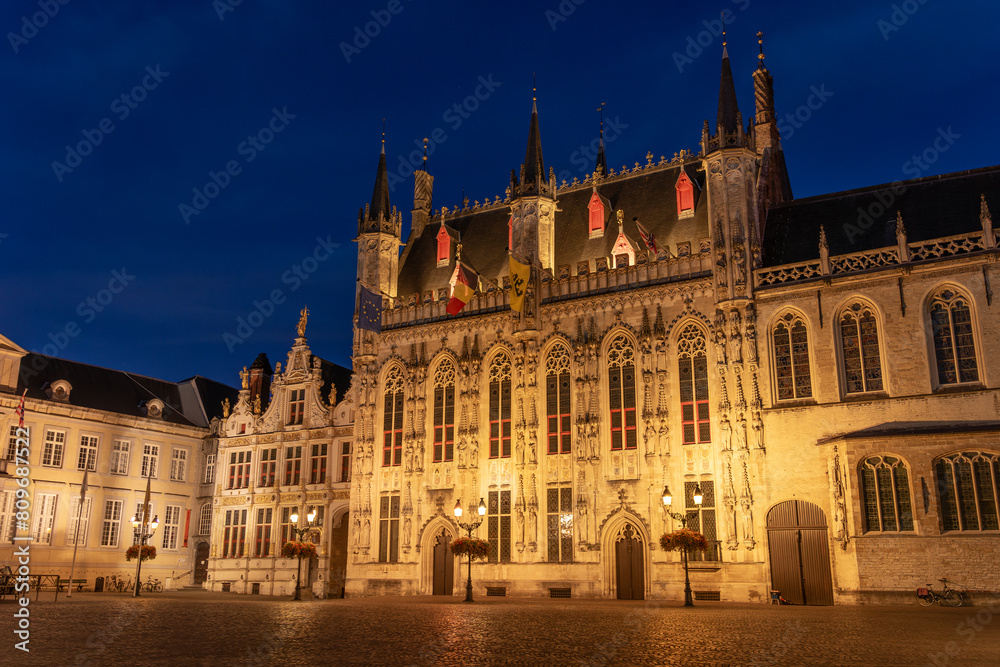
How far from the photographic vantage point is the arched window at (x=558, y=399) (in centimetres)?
3581

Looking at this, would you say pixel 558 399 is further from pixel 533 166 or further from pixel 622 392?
pixel 533 166

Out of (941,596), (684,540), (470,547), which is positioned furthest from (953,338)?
(470,547)

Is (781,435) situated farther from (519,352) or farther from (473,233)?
(473,233)

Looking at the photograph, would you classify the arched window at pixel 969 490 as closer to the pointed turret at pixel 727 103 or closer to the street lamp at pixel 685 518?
the street lamp at pixel 685 518

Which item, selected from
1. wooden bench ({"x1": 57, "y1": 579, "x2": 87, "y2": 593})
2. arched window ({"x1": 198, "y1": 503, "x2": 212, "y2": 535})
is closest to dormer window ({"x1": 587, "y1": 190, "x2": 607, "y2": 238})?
arched window ({"x1": 198, "y1": 503, "x2": 212, "y2": 535})

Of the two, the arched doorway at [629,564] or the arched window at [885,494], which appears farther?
the arched doorway at [629,564]

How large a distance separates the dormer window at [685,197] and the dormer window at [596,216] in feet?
12.7

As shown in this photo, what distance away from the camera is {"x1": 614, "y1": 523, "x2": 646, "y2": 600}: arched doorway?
3312cm

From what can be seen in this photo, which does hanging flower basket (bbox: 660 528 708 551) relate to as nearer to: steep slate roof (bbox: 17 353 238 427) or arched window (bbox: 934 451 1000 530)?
arched window (bbox: 934 451 1000 530)

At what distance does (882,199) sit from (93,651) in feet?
107

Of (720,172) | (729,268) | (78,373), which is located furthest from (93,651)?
(78,373)

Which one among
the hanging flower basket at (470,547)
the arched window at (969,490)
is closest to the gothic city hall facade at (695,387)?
the arched window at (969,490)

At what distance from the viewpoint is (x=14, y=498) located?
43094 mm

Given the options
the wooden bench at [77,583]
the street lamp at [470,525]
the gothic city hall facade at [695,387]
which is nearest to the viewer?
the gothic city hall facade at [695,387]
